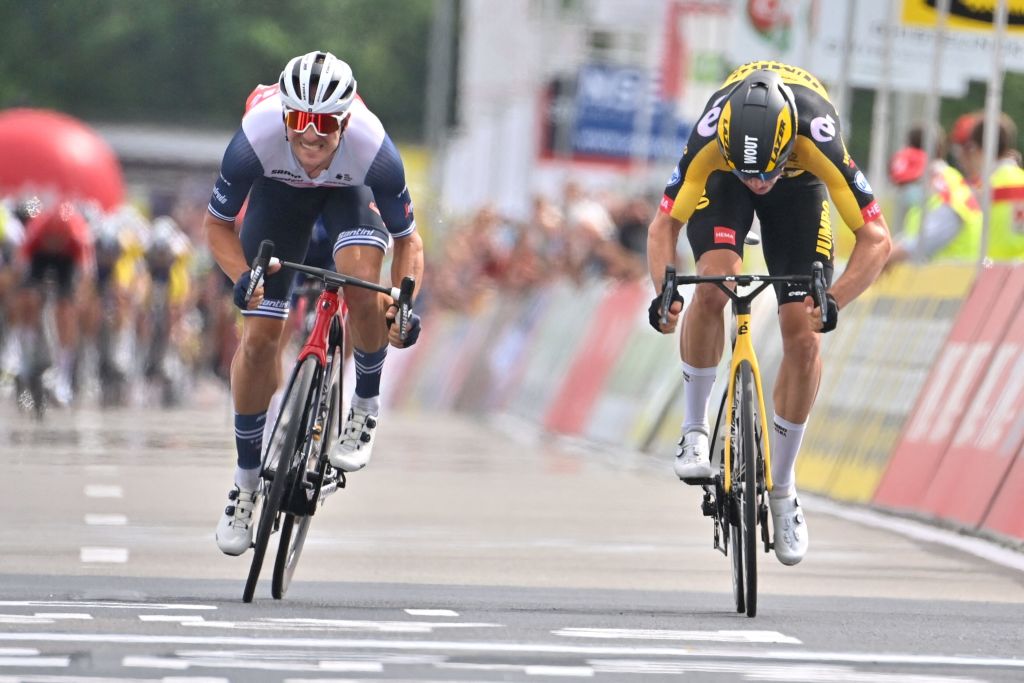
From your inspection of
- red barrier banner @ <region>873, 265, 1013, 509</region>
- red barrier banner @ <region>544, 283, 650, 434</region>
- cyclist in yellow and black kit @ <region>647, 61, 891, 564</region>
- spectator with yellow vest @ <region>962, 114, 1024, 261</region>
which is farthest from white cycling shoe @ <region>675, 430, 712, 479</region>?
red barrier banner @ <region>544, 283, 650, 434</region>

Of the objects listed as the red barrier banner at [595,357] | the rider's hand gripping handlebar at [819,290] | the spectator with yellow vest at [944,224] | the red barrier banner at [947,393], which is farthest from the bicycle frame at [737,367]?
the red barrier banner at [595,357]

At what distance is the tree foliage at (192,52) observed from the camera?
10006cm

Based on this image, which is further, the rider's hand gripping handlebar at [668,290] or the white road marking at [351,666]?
the rider's hand gripping handlebar at [668,290]

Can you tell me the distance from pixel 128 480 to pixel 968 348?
5034mm

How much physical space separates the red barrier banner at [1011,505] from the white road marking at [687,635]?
11.5 ft

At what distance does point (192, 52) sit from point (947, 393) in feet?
301

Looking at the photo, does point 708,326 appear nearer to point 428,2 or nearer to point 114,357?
point 114,357

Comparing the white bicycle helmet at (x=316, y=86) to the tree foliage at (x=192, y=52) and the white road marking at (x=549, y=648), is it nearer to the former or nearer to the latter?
the white road marking at (x=549, y=648)

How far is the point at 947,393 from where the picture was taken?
14.0 meters

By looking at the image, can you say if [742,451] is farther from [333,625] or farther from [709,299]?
[333,625]

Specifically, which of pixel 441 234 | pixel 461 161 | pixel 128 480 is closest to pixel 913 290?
pixel 128 480

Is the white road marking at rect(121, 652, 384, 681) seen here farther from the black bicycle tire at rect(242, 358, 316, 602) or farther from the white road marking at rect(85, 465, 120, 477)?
the white road marking at rect(85, 465, 120, 477)

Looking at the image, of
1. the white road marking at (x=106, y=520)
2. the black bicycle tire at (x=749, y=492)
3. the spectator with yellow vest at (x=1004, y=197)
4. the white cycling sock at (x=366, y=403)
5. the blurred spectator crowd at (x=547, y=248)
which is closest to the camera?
the black bicycle tire at (x=749, y=492)

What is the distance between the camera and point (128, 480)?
15992 millimetres
